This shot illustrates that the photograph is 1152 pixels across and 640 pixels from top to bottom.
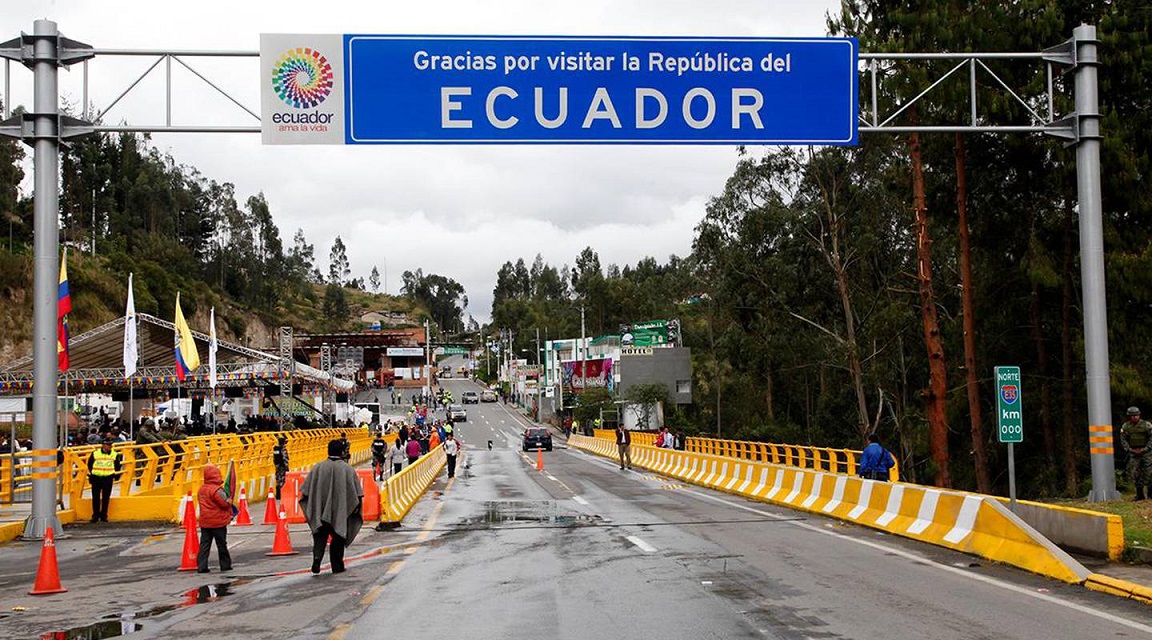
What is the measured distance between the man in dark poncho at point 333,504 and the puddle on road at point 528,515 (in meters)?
6.85

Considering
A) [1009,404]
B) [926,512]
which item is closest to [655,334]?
[926,512]

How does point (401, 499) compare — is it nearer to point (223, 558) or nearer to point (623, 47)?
point (223, 558)

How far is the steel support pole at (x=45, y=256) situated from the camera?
17.1 metres

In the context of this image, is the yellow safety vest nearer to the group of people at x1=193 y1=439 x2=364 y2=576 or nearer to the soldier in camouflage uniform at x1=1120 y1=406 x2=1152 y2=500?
the group of people at x1=193 y1=439 x2=364 y2=576

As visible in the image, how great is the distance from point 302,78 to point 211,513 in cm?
703

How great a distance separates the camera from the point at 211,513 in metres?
13.4

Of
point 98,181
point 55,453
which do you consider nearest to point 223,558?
point 55,453

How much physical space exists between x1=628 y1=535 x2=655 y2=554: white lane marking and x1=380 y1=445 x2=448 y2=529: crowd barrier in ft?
16.1

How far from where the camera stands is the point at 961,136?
34.4m

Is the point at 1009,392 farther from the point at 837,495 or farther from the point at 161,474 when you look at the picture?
the point at 161,474

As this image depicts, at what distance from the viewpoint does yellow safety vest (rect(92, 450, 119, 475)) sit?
19453mm

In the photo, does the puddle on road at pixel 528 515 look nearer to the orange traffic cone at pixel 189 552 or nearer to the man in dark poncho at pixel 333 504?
the orange traffic cone at pixel 189 552

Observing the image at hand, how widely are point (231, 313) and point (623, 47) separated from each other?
11808 cm

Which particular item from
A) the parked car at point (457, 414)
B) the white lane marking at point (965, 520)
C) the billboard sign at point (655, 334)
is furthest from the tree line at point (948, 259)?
the parked car at point (457, 414)
